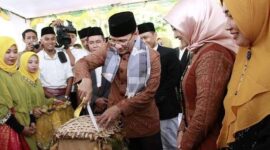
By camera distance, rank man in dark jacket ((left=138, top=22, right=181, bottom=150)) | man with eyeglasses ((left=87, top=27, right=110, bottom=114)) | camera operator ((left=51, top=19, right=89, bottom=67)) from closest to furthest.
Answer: man with eyeglasses ((left=87, top=27, right=110, bottom=114)) → man in dark jacket ((left=138, top=22, right=181, bottom=150)) → camera operator ((left=51, top=19, right=89, bottom=67))

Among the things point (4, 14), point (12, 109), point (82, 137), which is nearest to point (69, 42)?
point (12, 109)

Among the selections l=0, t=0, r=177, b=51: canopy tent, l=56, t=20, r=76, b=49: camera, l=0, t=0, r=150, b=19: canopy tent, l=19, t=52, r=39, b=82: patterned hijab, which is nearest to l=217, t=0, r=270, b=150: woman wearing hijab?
l=19, t=52, r=39, b=82: patterned hijab

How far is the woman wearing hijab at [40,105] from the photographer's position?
11.5ft

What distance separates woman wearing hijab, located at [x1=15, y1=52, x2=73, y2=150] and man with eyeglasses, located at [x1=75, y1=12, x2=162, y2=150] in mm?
1341

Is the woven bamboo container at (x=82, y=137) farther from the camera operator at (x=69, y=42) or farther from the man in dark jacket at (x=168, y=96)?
the camera operator at (x=69, y=42)

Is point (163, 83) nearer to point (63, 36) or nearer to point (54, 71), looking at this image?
point (54, 71)

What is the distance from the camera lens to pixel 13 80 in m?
3.31

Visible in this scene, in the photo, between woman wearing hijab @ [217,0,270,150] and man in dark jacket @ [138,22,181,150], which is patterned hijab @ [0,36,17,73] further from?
woman wearing hijab @ [217,0,270,150]

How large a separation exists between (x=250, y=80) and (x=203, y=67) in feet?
0.97

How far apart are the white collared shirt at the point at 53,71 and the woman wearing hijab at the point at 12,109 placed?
0.70 meters

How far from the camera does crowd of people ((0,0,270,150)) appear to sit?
1.40 meters

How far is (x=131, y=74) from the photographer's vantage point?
2307 millimetres

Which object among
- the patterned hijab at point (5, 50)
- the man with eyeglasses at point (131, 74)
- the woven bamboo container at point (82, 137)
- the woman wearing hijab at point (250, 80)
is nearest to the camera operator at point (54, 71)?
the patterned hijab at point (5, 50)

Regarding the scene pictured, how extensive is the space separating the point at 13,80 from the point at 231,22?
7.92 ft
